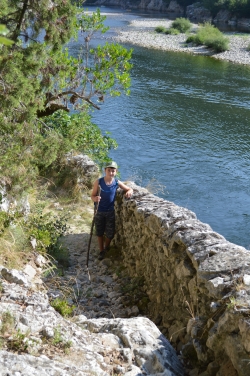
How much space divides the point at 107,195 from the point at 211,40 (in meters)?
43.4

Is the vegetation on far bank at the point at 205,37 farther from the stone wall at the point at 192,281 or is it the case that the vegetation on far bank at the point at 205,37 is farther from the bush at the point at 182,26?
the stone wall at the point at 192,281

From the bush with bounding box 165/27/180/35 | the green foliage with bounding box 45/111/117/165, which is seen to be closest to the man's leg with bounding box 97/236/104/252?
the green foliage with bounding box 45/111/117/165

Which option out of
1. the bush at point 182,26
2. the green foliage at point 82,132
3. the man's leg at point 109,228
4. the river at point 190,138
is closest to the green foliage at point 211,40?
the bush at point 182,26

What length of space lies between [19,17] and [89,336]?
5.73 meters

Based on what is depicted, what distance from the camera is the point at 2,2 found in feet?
25.4

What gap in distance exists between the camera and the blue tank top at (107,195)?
9.09m

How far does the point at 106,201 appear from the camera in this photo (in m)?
9.20

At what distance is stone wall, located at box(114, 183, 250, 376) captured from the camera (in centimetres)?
481

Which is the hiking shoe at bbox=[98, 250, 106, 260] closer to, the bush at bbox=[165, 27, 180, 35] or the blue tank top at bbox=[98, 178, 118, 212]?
the blue tank top at bbox=[98, 178, 118, 212]

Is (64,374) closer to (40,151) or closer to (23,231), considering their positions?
(23,231)

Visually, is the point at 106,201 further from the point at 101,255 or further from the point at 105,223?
the point at 101,255

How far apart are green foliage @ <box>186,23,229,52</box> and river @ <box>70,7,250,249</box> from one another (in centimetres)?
1167

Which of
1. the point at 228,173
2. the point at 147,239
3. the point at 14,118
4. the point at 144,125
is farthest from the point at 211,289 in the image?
the point at 144,125

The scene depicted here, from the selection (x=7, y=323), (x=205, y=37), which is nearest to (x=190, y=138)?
(x=7, y=323)
